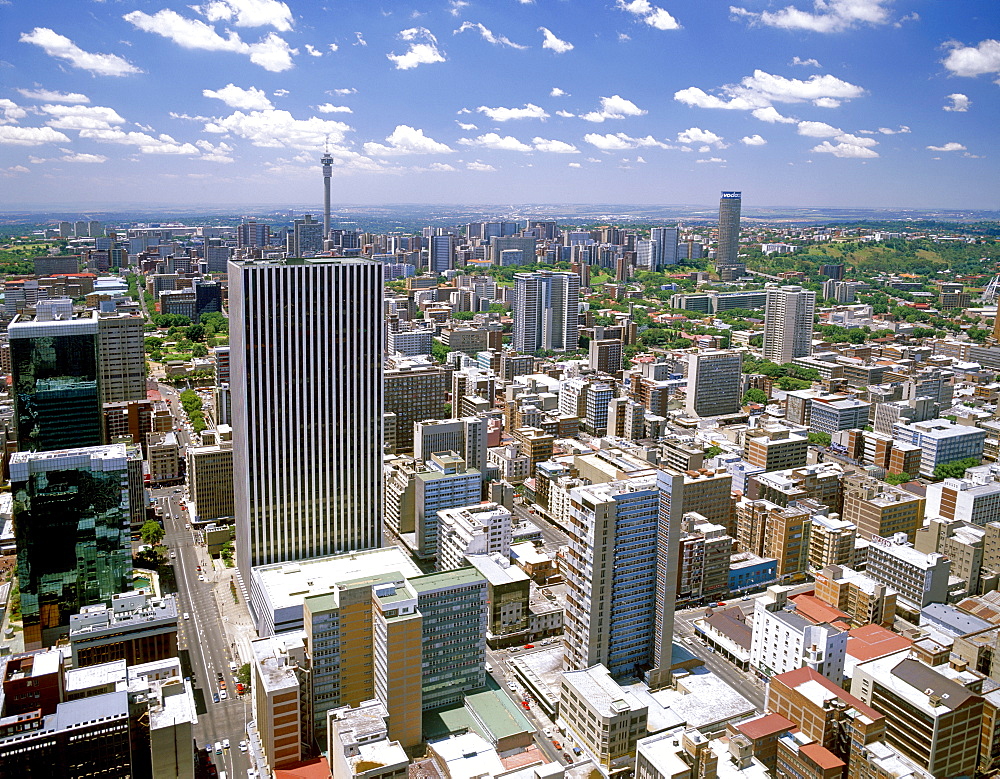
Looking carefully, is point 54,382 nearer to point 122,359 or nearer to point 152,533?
point 152,533

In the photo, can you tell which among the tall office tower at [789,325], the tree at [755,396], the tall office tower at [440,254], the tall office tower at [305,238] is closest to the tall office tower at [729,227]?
the tall office tower at [440,254]

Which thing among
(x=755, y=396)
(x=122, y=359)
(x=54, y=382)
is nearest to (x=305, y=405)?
(x=54, y=382)

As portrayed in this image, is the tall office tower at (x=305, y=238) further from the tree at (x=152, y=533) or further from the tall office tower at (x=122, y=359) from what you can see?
the tree at (x=152, y=533)

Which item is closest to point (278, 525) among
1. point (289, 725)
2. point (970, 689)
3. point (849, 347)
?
point (289, 725)

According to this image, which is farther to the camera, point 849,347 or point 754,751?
point 849,347

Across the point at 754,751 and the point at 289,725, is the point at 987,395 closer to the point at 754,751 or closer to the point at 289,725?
the point at 754,751

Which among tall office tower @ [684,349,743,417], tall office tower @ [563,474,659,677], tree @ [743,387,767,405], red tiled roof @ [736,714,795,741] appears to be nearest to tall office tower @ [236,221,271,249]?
tree @ [743,387,767,405]
